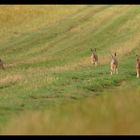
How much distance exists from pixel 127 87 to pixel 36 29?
1184 inches

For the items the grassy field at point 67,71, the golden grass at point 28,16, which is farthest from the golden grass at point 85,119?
the golden grass at point 28,16

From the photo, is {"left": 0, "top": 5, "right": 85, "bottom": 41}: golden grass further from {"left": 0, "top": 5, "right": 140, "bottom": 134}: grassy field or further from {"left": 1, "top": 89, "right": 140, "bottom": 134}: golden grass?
{"left": 1, "top": 89, "right": 140, "bottom": 134}: golden grass

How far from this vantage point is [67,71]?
1128 inches

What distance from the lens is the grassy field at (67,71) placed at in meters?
15.7

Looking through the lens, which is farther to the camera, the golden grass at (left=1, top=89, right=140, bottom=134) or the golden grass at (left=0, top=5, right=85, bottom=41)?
the golden grass at (left=0, top=5, right=85, bottom=41)

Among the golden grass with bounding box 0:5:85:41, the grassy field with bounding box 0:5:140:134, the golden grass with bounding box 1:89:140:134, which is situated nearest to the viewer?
the golden grass with bounding box 1:89:140:134

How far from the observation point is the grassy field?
15656 millimetres

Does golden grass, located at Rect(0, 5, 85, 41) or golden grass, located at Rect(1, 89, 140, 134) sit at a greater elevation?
golden grass, located at Rect(0, 5, 85, 41)

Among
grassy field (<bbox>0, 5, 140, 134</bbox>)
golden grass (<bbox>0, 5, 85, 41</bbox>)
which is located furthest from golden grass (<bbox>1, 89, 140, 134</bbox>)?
golden grass (<bbox>0, 5, 85, 41</bbox>)

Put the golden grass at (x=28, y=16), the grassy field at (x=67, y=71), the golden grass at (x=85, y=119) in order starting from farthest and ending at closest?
1. the golden grass at (x=28, y=16)
2. the grassy field at (x=67, y=71)
3. the golden grass at (x=85, y=119)

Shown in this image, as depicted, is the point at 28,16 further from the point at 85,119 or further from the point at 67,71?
the point at 85,119

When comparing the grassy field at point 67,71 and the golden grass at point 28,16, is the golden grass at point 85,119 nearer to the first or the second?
the grassy field at point 67,71

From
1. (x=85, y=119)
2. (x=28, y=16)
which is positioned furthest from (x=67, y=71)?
(x=28, y=16)
